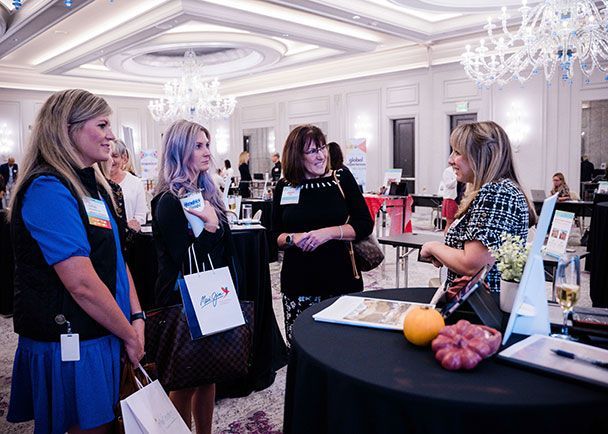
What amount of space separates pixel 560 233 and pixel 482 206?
5.81 ft

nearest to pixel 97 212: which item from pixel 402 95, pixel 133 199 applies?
pixel 133 199

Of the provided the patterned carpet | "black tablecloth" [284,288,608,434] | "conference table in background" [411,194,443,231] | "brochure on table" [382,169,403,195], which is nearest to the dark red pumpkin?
"black tablecloth" [284,288,608,434]

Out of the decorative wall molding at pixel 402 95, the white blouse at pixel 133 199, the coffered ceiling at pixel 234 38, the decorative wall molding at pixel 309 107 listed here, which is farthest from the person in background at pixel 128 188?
the decorative wall molding at pixel 309 107

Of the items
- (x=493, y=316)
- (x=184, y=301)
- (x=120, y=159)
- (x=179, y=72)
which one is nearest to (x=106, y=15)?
(x=179, y=72)

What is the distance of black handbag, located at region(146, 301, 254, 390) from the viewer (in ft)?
6.39

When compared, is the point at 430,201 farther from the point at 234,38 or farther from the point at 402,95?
the point at 234,38

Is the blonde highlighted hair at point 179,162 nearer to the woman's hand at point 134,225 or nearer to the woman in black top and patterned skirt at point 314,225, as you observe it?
the woman in black top and patterned skirt at point 314,225

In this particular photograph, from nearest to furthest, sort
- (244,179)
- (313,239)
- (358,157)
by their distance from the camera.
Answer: (313,239) → (358,157) → (244,179)

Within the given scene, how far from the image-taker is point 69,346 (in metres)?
1.44

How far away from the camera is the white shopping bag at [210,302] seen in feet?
6.32

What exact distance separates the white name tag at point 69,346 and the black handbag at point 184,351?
529 mm

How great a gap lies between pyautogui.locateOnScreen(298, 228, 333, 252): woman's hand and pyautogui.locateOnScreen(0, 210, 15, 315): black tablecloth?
3192 mm

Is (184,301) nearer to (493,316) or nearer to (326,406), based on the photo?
(326,406)

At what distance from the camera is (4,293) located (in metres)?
4.63
